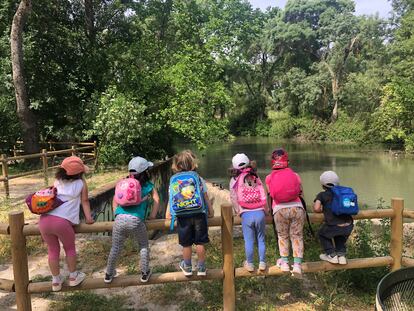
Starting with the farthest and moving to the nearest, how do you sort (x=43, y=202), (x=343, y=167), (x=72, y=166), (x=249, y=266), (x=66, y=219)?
(x=343, y=167)
(x=249, y=266)
(x=72, y=166)
(x=66, y=219)
(x=43, y=202)

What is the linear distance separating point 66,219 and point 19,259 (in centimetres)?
64

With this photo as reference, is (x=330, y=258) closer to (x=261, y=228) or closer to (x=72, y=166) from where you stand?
(x=261, y=228)

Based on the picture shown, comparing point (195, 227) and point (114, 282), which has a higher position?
point (195, 227)

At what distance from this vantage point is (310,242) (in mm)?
5832

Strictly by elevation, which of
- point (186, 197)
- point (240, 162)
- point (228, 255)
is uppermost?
point (240, 162)

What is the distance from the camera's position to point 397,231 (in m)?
4.34

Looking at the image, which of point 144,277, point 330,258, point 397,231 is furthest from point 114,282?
point 397,231

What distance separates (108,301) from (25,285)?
3.44 feet

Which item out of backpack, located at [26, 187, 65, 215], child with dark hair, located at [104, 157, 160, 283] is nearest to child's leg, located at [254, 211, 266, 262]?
child with dark hair, located at [104, 157, 160, 283]

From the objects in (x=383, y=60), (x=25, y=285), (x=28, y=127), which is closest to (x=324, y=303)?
(x=25, y=285)

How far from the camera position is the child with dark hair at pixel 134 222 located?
3.77 meters

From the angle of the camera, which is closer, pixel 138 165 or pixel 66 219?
pixel 66 219

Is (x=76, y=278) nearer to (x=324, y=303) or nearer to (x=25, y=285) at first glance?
(x=25, y=285)

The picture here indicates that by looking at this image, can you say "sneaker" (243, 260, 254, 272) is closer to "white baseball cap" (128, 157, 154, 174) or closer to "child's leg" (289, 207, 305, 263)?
"child's leg" (289, 207, 305, 263)
